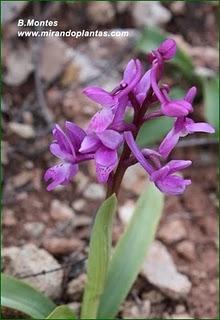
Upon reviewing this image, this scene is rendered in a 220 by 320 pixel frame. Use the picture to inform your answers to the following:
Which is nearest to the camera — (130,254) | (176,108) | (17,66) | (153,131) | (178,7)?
(176,108)

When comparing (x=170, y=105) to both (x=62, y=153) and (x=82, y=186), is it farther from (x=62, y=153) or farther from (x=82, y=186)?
(x=82, y=186)

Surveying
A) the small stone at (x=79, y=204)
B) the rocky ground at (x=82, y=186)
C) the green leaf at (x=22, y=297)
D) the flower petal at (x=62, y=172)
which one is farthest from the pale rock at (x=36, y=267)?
the flower petal at (x=62, y=172)

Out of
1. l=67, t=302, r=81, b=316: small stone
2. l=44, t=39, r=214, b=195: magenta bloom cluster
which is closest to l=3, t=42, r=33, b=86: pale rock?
l=67, t=302, r=81, b=316: small stone

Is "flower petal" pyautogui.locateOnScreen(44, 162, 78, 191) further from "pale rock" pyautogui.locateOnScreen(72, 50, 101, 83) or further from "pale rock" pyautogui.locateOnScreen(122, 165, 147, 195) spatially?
"pale rock" pyautogui.locateOnScreen(72, 50, 101, 83)

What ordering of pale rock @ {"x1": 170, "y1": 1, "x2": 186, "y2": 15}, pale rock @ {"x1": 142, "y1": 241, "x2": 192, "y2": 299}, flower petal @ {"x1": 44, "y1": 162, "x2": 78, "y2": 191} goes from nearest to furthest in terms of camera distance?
flower petal @ {"x1": 44, "y1": 162, "x2": 78, "y2": 191} < pale rock @ {"x1": 142, "y1": 241, "x2": 192, "y2": 299} < pale rock @ {"x1": 170, "y1": 1, "x2": 186, "y2": 15}

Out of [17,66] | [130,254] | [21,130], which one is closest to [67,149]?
[130,254]

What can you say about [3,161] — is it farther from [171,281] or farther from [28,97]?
[171,281]

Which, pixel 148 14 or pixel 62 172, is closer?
pixel 62 172

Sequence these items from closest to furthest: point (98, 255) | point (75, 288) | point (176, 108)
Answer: point (176, 108)
point (98, 255)
point (75, 288)
